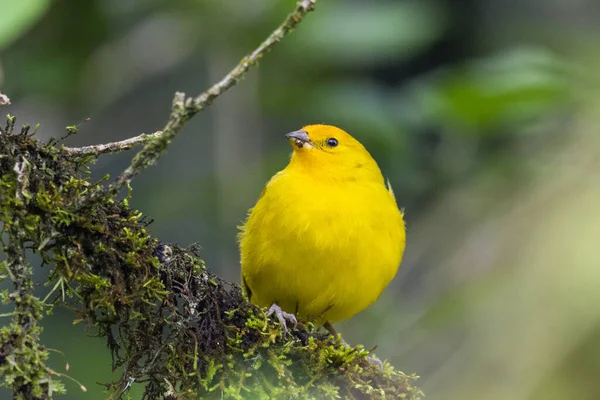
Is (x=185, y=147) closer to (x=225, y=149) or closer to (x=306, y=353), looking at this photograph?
(x=225, y=149)

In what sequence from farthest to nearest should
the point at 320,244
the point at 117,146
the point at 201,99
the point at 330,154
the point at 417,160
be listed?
the point at 417,160 < the point at 330,154 < the point at 320,244 < the point at 117,146 < the point at 201,99

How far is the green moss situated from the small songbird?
0.77m

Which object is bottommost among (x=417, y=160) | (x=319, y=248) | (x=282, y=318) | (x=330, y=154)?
(x=282, y=318)

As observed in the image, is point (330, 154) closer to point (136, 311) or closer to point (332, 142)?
point (332, 142)

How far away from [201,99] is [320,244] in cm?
165

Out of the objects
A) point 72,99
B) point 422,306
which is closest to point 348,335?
point 422,306

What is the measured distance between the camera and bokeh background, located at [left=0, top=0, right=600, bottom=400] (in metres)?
4.44

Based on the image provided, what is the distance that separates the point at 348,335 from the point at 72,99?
7.45 feet

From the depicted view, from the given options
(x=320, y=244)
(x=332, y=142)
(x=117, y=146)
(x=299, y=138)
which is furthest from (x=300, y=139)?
(x=117, y=146)

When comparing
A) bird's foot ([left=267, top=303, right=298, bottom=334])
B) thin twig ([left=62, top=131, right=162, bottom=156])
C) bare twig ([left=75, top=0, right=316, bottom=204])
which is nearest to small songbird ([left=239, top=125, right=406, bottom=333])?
bird's foot ([left=267, top=303, right=298, bottom=334])

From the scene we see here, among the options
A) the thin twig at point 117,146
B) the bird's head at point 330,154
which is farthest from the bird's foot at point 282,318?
the bird's head at point 330,154

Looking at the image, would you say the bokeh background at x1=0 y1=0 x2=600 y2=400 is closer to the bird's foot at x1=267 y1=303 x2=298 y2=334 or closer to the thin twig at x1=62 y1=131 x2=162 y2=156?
the bird's foot at x1=267 y1=303 x2=298 y2=334

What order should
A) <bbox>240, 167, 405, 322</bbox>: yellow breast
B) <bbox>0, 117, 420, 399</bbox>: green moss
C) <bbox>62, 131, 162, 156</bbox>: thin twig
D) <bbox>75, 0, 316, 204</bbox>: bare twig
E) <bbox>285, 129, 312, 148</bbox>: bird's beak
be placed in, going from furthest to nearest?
<bbox>285, 129, 312, 148</bbox>: bird's beak → <bbox>240, 167, 405, 322</bbox>: yellow breast → <bbox>62, 131, 162, 156</bbox>: thin twig → <bbox>0, 117, 420, 399</bbox>: green moss → <bbox>75, 0, 316, 204</bbox>: bare twig

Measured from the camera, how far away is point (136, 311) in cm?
230
